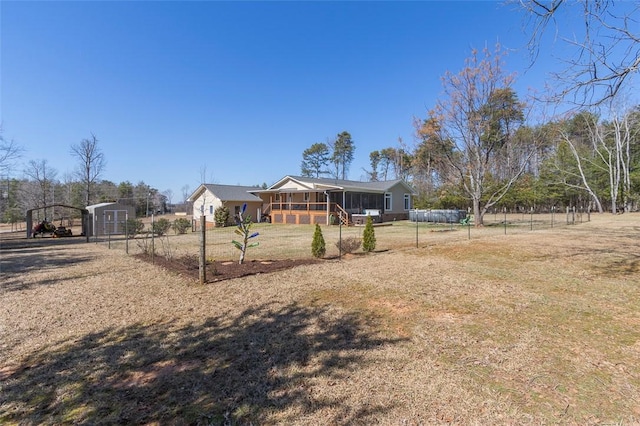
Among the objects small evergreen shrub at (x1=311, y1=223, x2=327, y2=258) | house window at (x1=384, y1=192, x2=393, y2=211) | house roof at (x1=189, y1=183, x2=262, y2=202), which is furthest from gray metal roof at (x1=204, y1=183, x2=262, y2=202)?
small evergreen shrub at (x1=311, y1=223, x2=327, y2=258)

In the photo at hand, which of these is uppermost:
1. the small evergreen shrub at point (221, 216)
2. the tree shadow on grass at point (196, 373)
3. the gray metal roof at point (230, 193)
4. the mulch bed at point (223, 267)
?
the gray metal roof at point (230, 193)

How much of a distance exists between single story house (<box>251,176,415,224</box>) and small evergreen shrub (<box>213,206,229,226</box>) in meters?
3.62

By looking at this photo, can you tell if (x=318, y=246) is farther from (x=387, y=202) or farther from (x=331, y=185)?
(x=387, y=202)

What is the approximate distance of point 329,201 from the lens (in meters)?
22.8

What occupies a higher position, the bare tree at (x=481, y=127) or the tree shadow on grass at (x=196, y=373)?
the bare tree at (x=481, y=127)

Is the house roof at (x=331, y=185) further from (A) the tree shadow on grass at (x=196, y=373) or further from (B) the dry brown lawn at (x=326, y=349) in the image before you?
(A) the tree shadow on grass at (x=196, y=373)

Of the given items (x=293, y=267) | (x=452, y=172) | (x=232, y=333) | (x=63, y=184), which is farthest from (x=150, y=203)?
(x=232, y=333)

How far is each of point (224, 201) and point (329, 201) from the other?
10.1 meters

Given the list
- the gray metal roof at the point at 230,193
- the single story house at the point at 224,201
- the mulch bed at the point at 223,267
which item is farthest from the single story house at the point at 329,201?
the mulch bed at the point at 223,267

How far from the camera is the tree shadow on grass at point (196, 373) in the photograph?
242cm

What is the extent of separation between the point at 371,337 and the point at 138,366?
253 cm

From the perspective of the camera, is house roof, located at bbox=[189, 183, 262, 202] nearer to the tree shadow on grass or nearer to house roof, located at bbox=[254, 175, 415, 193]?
house roof, located at bbox=[254, 175, 415, 193]

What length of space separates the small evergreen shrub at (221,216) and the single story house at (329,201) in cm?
362

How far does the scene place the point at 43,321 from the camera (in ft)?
14.7
